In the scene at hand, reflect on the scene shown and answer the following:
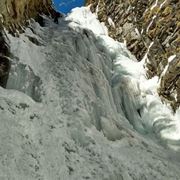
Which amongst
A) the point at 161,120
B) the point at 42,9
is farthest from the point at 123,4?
the point at 161,120

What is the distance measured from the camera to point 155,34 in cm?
2677

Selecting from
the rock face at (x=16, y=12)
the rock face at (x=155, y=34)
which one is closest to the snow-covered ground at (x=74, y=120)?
the rock face at (x=16, y=12)

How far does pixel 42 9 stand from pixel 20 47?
11.9 meters

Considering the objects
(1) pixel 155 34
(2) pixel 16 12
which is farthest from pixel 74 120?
(1) pixel 155 34

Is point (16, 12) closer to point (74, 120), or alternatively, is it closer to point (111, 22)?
point (74, 120)

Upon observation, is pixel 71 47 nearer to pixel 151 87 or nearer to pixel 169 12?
pixel 151 87

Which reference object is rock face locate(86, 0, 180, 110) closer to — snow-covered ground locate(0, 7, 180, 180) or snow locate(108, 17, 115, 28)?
snow locate(108, 17, 115, 28)

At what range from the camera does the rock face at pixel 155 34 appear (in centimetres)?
2273

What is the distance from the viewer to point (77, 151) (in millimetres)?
13398

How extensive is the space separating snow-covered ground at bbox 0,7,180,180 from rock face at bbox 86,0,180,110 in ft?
3.78

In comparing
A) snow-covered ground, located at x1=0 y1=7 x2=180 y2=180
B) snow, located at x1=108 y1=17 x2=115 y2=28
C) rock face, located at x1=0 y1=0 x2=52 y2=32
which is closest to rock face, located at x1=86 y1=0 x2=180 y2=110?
snow, located at x1=108 y1=17 x2=115 y2=28

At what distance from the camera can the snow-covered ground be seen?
12281 millimetres

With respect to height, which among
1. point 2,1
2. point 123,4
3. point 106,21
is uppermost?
point 2,1

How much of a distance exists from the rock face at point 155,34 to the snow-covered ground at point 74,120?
115cm
